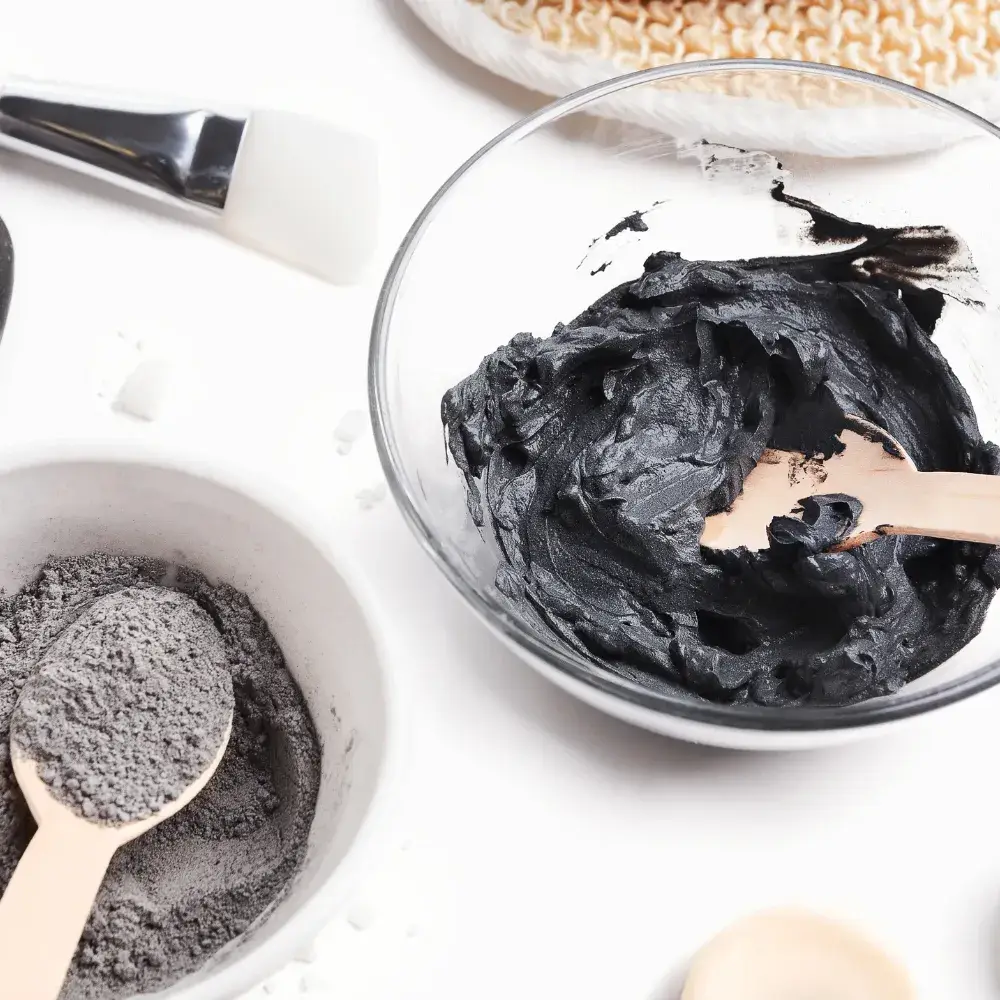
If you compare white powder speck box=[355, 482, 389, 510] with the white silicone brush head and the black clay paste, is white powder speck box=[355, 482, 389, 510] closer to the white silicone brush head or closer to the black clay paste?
the black clay paste

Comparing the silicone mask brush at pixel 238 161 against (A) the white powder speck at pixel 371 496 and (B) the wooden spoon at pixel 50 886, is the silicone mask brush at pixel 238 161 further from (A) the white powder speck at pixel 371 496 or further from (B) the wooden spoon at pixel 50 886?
(B) the wooden spoon at pixel 50 886

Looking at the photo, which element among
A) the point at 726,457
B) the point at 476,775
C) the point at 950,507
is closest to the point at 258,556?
the point at 476,775

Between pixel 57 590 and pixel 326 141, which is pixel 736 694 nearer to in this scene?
pixel 57 590

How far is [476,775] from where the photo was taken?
35.9 inches

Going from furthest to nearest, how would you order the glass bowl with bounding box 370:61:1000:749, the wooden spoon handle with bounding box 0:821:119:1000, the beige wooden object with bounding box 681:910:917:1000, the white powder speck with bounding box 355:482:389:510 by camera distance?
1. the white powder speck with bounding box 355:482:389:510
2. the glass bowl with bounding box 370:61:1000:749
3. the beige wooden object with bounding box 681:910:917:1000
4. the wooden spoon handle with bounding box 0:821:119:1000

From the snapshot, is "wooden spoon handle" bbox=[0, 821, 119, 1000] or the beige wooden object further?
the beige wooden object

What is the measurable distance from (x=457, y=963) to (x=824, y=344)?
586mm

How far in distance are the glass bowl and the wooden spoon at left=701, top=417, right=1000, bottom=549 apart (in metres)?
0.10

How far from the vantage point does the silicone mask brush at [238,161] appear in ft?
3.53

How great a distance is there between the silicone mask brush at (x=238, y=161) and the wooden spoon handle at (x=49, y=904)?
581 mm

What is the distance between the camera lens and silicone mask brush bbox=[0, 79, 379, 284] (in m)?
1.08

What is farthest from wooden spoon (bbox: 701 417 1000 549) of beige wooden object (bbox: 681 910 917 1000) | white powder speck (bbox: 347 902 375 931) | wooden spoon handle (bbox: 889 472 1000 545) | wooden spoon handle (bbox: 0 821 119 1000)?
wooden spoon handle (bbox: 0 821 119 1000)

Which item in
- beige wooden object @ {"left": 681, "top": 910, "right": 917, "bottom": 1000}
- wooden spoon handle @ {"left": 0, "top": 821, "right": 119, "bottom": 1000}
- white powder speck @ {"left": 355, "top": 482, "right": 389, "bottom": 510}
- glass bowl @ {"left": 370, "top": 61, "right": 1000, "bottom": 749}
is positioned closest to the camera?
wooden spoon handle @ {"left": 0, "top": 821, "right": 119, "bottom": 1000}

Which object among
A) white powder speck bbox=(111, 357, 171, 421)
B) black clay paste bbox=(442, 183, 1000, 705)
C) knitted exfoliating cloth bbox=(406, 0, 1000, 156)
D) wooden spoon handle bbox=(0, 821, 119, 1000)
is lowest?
wooden spoon handle bbox=(0, 821, 119, 1000)
